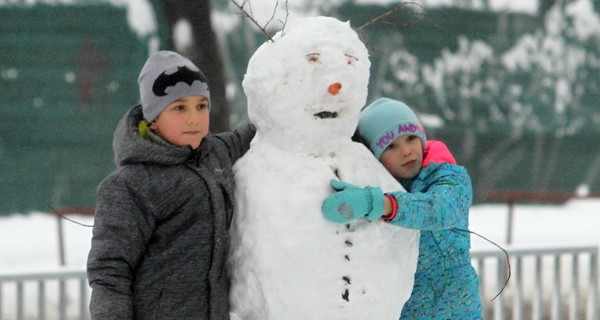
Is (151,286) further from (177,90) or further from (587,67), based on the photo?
(587,67)

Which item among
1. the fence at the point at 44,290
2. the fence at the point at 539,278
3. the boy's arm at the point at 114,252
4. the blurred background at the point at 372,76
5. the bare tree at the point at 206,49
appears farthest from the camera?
the blurred background at the point at 372,76

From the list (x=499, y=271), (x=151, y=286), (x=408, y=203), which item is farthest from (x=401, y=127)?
(x=499, y=271)

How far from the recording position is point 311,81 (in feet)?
6.81

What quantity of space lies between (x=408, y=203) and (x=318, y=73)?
1.43 feet

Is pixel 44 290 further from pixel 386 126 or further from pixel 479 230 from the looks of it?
pixel 479 230

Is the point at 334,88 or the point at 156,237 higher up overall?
the point at 334,88

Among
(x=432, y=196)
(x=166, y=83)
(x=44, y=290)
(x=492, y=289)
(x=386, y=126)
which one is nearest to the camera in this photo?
(x=166, y=83)

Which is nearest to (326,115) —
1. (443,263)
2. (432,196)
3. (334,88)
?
(334,88)

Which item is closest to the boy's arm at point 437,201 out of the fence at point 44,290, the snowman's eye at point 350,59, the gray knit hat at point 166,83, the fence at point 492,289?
the snowman's eye at point 350,59

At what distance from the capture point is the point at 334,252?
2.06 meters

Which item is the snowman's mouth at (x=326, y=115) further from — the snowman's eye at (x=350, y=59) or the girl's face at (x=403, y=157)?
the girl's face at (x=403, y=157)

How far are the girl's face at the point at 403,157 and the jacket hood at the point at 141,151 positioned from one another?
2.12 feet

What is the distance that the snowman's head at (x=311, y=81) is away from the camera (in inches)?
82.0

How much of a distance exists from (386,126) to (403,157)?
111 mm
